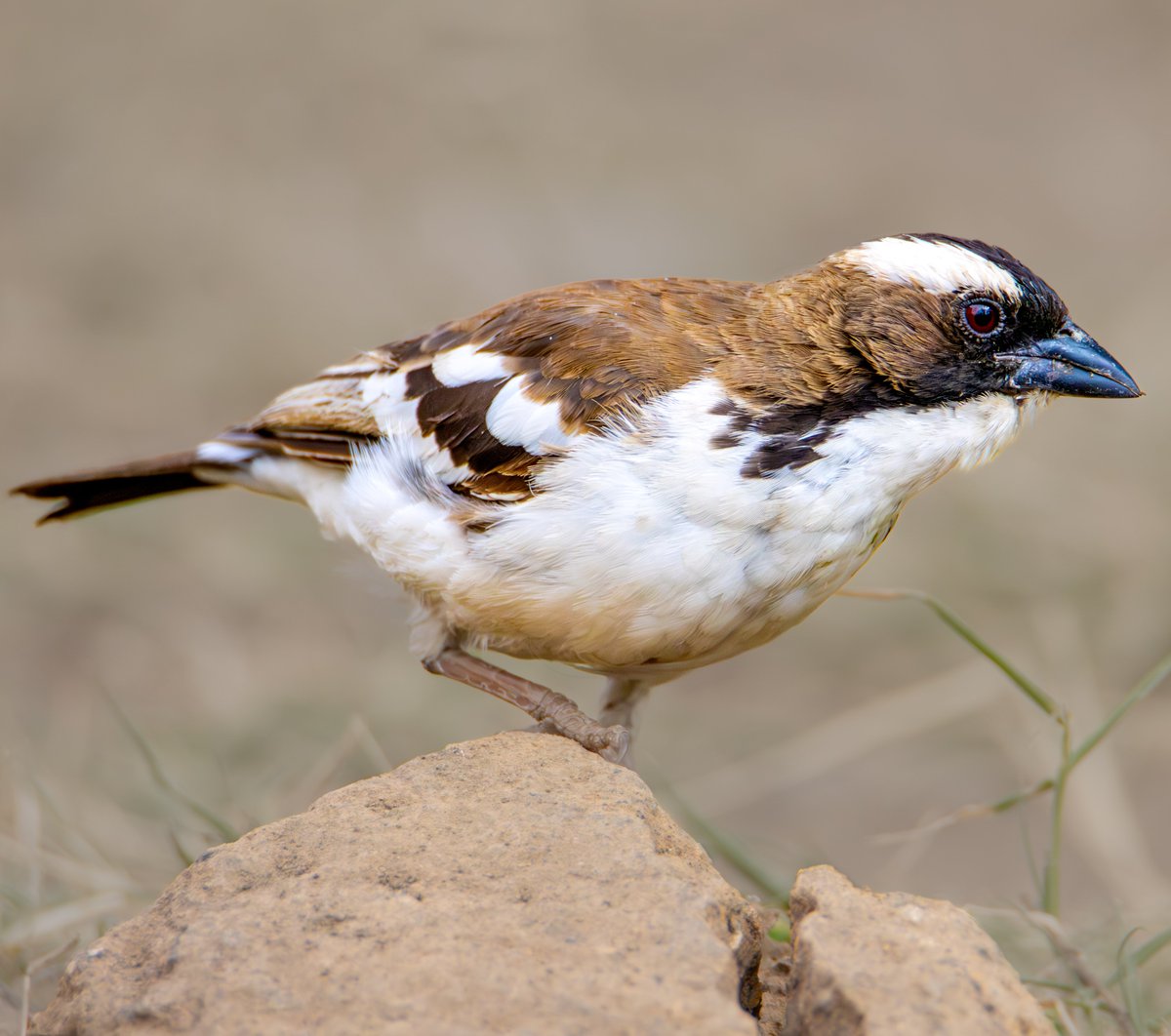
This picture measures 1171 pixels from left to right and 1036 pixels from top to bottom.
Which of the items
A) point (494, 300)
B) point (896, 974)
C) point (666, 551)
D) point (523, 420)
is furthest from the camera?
point (494, 300)

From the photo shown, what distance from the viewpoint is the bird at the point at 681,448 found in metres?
3.44

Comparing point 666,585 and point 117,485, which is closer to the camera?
point 666,585

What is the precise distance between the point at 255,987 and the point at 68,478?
2.74 metres

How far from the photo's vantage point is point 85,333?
1052 centimetres

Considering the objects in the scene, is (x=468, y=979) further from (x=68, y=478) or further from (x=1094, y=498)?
(x=1094, y=498)

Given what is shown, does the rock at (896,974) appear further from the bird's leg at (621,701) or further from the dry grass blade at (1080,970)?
the bird's leg at (621,701)

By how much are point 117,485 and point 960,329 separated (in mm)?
2774

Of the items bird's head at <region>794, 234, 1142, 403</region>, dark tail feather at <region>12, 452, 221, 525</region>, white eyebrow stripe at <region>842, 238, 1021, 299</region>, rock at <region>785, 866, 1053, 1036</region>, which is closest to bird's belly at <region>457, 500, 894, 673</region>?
bird's head at <region>794, 234, 1142, 403</region>

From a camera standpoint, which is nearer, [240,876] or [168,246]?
[240,876]

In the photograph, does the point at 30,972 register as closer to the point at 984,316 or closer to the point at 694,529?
the point at 694,529

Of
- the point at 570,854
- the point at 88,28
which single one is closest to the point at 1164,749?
the point at 570,854

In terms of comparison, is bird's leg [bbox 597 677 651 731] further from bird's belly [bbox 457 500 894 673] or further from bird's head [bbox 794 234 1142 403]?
bird's head [bbox 794 234 1142 403]

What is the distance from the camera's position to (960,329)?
11.9 ft

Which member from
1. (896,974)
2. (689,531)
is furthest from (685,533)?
(896,974)
